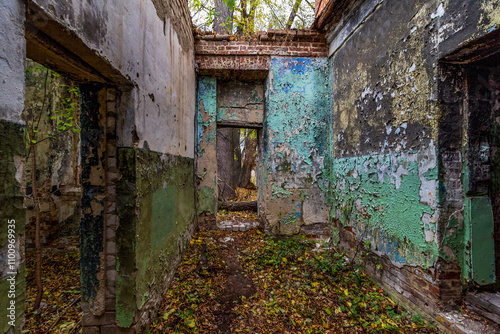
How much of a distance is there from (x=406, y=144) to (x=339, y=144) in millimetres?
1589

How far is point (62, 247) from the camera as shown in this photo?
3924 millimetres

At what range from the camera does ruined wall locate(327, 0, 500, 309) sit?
211cm

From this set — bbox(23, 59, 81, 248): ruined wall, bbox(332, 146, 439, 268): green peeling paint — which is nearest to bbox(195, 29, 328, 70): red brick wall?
bbox(332, 146, 439, 268): green peeling paint

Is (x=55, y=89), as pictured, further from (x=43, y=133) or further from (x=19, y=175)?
(x=19, y=175)

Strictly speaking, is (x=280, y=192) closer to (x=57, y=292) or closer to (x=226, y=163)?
(x=57, y=292)

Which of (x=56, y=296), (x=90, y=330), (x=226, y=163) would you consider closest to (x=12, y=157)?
(x=90, y=330)

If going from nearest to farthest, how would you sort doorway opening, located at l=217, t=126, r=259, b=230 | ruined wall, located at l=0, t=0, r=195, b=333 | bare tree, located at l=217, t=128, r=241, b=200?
ruined wall, located at l=0, t=0, r=195, b=333, doorway opening, located at l=217, t=126, r=259, b=230, bare tree, located at l=217, t=128, r=241, b=200

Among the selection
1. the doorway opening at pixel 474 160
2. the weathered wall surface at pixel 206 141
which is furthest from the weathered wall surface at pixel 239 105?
the doorway opening at pixel 474 160

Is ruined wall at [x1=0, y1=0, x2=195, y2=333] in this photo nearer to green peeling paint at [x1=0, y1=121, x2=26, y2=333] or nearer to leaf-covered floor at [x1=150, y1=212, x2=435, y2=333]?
green peeling paint at [x1=0, y1=121, x2=26, y2=333]

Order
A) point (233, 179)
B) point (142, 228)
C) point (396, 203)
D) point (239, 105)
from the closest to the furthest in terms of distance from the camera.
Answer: point (142, 228), point (396, 203), point (239, 105), point (233, 179)

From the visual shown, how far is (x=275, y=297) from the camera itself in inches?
108

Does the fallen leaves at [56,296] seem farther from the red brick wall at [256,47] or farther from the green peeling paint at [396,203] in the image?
the red brick wall at [256,47]

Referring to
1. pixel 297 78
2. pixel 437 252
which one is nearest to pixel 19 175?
pixel 437 252

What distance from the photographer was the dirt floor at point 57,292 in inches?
88.2
